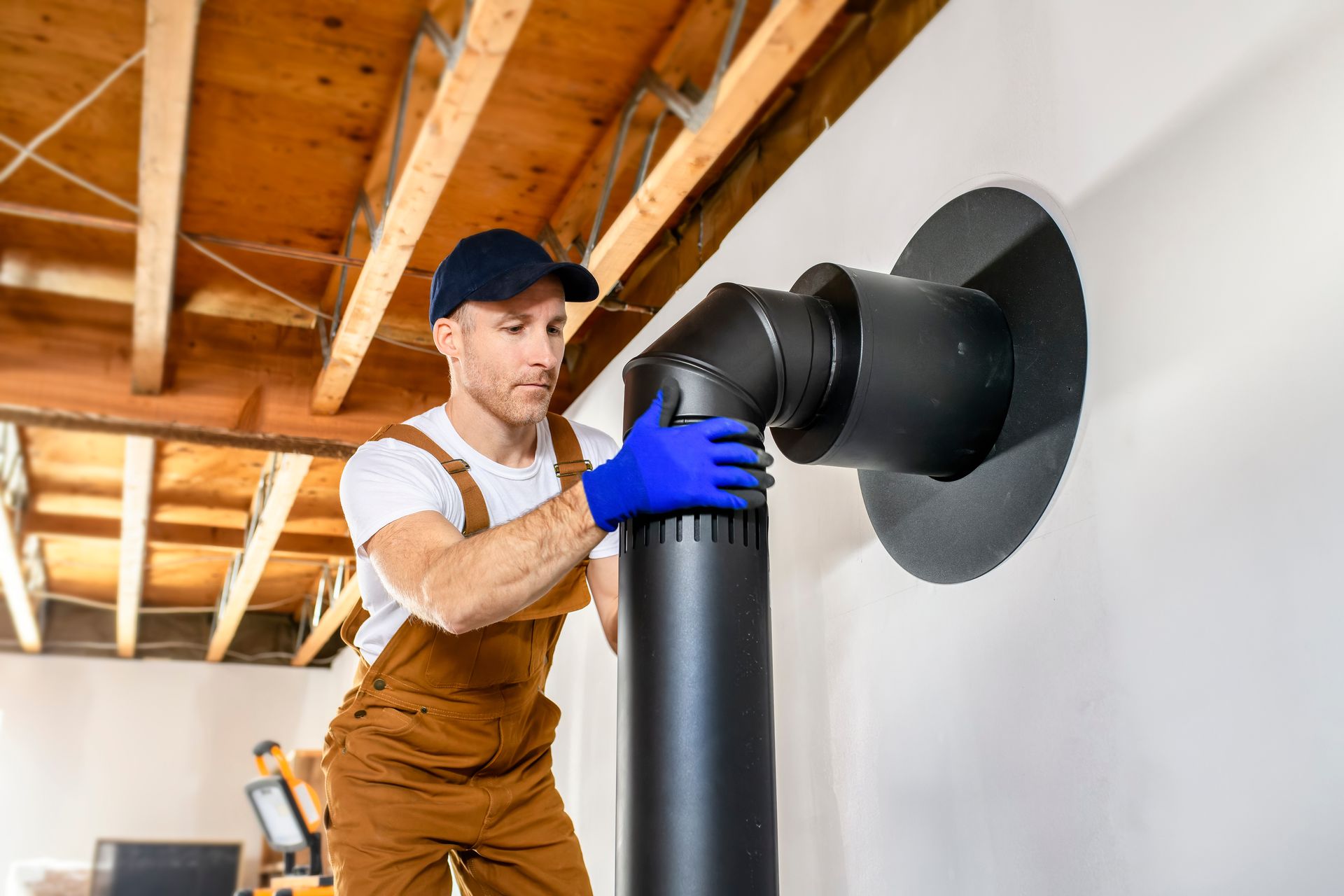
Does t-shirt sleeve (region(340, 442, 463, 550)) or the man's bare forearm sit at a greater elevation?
t-shirt sleeve (region(340, 442, 463, 550))

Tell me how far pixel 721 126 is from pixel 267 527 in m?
3.06

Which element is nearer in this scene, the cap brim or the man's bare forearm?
the man's bare forearm

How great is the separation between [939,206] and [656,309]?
1530 millimetres

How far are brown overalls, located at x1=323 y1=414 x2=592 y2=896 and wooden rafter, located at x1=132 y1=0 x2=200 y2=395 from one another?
2.92 ft

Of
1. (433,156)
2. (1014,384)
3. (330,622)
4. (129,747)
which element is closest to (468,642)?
(1014,384)

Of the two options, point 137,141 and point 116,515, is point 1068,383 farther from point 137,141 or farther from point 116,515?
point 116,515

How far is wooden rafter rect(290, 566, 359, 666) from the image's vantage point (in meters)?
5.54

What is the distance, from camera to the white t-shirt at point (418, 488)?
5.46ft

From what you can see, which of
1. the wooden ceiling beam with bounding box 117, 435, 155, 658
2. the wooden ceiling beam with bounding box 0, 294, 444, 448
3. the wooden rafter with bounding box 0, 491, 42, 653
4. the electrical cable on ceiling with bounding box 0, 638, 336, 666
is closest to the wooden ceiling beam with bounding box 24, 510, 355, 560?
the wooden rafter with bounding box 0, 491, 42, 653

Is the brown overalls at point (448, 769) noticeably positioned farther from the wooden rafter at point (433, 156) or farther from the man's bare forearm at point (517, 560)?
the wooden rafter at point (433, 156)

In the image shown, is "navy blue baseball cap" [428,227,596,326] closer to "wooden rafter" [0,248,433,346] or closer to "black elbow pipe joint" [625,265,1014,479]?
"black elbow pipe joint" [625,265,1014,479]

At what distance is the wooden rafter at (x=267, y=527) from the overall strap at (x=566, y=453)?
6.75 ft

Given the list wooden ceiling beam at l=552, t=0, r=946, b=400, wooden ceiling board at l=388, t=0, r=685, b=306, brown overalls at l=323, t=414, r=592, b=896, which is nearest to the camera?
brown overalls at l=323, t=414, r=592, b=896

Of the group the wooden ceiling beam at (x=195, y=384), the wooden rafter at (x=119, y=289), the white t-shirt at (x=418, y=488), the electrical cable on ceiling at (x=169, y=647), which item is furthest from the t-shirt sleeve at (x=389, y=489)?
the electrical cable on ceiling at (x=169, y=647)
